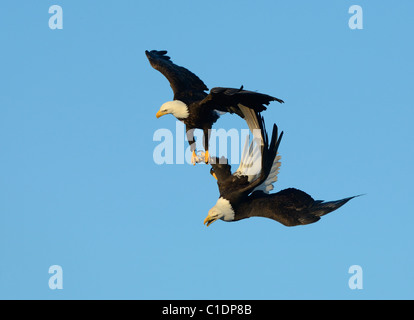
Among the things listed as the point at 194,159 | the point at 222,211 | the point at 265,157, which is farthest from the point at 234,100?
the point at 222,211

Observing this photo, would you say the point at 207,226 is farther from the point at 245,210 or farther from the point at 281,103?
the point at 281,103

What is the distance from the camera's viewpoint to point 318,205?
829 inches

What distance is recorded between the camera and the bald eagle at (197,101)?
65.0 ft

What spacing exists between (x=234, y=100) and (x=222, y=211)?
2.21m

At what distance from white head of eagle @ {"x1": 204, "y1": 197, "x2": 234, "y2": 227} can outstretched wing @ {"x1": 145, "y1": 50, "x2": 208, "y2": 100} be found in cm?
233

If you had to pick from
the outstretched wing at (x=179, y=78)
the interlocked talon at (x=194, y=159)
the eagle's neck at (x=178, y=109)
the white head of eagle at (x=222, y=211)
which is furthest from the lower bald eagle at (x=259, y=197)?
the outstretched wing at (x=179, y=78)

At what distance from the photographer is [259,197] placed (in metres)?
20.8

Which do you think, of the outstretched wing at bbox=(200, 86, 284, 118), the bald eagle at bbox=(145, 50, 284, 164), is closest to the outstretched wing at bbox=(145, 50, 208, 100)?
the bald eagle at bbox=(145, 50, 284, 164)

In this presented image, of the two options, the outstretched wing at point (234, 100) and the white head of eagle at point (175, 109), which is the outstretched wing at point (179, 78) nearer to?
the white head of eagle at point (175, 109)

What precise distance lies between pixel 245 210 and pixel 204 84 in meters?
3.06

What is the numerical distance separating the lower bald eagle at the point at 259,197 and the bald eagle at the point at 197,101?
513mm

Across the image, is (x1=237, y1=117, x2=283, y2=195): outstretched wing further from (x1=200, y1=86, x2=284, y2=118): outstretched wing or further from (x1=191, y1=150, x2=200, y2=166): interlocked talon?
(x1=191, y1=150, x2=200, y2=166): interlocked talon

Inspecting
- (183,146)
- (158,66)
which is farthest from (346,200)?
(158,66)

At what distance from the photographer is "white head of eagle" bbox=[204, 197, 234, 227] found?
20.6m
